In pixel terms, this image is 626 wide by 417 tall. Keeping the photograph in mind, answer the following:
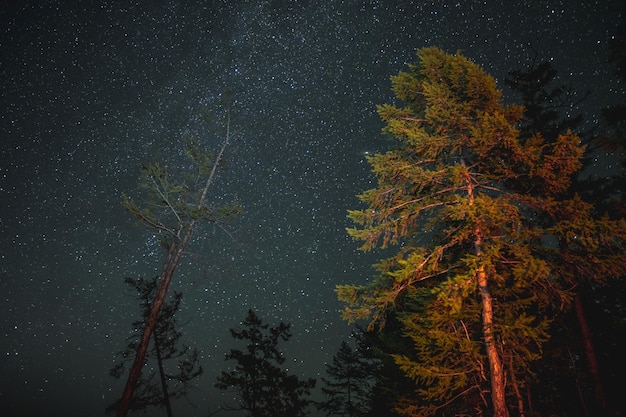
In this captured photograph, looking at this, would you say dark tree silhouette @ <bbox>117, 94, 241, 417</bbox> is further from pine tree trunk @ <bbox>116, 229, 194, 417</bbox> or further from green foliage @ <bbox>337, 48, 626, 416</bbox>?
green foliage @ <bbox>337, 48, 626, 416</bbox>

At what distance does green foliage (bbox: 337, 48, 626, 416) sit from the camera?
21.2ft

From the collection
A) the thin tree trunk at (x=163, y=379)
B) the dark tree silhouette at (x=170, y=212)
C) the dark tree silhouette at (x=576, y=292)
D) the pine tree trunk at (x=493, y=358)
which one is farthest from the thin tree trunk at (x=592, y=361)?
the thin tree trunk at (x=163, y=379)

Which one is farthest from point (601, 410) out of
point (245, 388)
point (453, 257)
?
point (245, 388)

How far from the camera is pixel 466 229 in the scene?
7.07 metres

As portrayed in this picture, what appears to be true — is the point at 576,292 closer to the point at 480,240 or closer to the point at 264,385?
the point at 480,240

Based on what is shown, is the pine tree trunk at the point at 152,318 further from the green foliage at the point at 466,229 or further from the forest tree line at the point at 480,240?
the green foliage at the point at 466,229

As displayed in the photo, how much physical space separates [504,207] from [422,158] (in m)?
2.33

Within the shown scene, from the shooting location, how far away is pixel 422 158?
27.4 ft

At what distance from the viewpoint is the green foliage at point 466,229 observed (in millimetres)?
6457

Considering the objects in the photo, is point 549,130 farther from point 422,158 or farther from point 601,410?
point 601,410

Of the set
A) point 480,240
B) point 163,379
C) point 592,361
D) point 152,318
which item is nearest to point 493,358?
point 480,240

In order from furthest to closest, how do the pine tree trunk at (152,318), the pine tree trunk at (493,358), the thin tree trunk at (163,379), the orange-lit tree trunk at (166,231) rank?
1. the thin tree trunk at (163,379)
2. the orange-lit tree trunk at (166,231)
3. the pine tree trunk at (152,318)
4. the pine tree trunk at (493,358)

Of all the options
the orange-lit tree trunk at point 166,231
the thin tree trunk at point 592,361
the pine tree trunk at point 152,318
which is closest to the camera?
the thin tree trunk at point 592,361

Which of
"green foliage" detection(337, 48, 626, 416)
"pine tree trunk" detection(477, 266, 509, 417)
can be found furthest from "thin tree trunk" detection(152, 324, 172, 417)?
"pine tree trunk" detection(477, 266, 509, 417)
